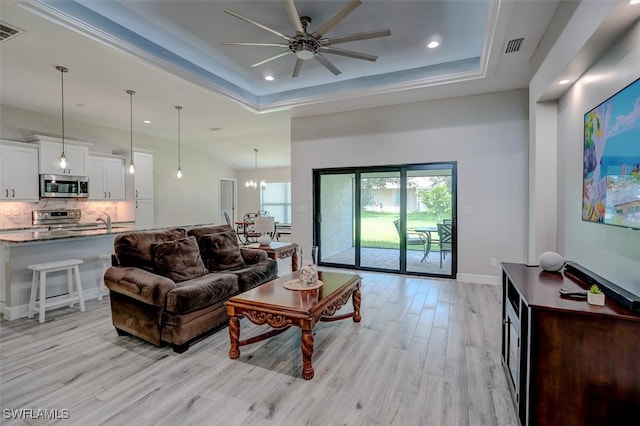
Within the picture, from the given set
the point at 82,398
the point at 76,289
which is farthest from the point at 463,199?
the point at 76,289

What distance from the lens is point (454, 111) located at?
16.2ft

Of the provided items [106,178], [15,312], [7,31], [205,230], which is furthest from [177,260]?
[106,178]

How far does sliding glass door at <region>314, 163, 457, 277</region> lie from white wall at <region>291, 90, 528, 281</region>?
0.65ft

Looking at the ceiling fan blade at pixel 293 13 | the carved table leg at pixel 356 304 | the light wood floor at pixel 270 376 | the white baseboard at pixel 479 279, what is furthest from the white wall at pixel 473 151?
the ceiling fan blade at pixel 293 13

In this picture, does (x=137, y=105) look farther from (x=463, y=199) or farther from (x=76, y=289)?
(x=463, y=199)

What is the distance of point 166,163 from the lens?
8.18 meters

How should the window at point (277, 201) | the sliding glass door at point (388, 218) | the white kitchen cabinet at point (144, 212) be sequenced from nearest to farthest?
1. the sliding glass door at point (388, 218)
2. the white kitchen cabinet at point (144, 212)
3. the window at point (277, 201)

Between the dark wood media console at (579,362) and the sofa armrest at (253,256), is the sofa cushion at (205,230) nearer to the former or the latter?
the sofa armrest at (253,256)

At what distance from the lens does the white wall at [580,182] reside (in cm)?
184

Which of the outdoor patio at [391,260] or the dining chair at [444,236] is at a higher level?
the dining chair at [444,236]

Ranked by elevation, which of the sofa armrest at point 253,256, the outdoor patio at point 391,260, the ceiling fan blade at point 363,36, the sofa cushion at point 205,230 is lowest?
the outdoor patio at point 391,260

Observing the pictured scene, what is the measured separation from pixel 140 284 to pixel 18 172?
454cm

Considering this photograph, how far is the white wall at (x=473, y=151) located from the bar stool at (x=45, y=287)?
439 centimetres

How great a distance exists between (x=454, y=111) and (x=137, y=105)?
538cm
